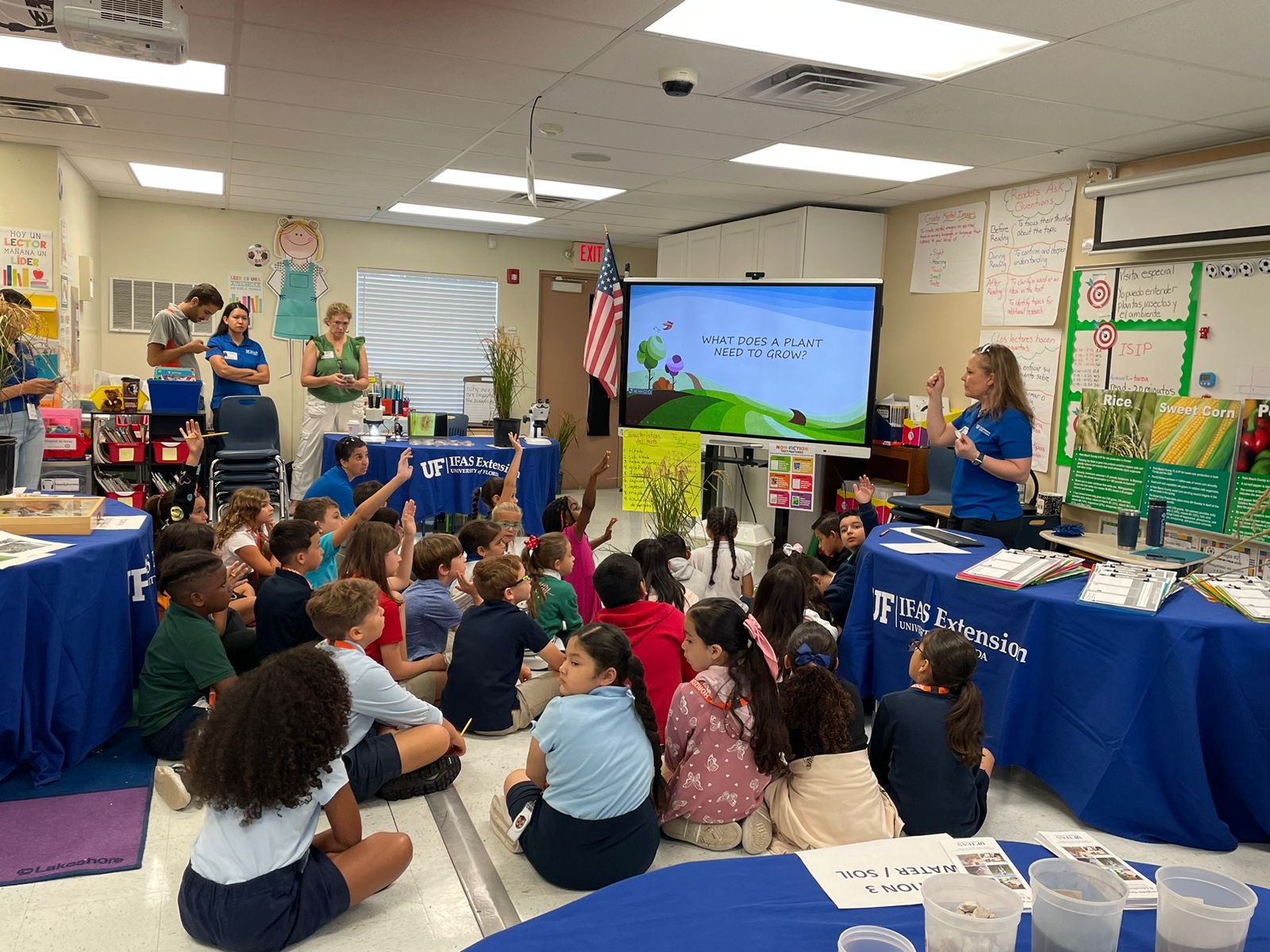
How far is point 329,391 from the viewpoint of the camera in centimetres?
699

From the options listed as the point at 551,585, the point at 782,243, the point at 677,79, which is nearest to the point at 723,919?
the point at 551,585

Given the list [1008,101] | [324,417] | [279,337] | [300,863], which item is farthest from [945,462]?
[279,337]

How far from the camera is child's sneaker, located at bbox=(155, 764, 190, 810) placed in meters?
2.83

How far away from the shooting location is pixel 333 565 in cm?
431

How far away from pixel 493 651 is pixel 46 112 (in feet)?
14.3

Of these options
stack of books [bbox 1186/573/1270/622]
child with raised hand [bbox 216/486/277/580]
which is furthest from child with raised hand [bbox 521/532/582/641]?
→ stack of books [bbox 1186/573/1270/622]

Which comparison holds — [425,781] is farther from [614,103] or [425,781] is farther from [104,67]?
[104,67]

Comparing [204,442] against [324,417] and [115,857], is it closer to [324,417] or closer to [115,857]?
[324,417]

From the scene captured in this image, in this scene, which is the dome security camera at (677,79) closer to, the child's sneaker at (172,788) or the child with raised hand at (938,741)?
the child with raised hand at (938,741)

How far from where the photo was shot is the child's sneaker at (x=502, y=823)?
2.79 metres

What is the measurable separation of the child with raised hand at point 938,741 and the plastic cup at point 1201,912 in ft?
5.03

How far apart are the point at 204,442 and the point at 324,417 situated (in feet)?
2.77

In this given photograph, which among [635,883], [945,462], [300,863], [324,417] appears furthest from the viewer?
[324,417]

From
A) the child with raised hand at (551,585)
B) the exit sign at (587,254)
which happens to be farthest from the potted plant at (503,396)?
the child with raised hand at (551,585)
